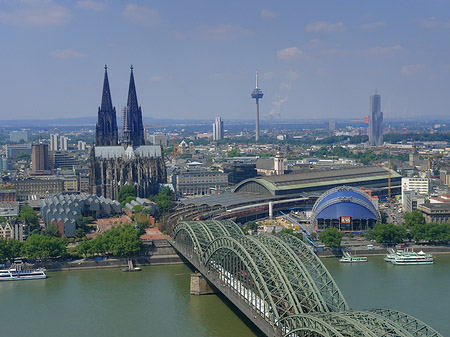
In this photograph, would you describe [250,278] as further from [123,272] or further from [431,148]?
[431,148]

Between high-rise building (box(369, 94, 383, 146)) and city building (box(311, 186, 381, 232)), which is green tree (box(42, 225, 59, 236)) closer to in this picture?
city building (box(311, 186, 381, 232))

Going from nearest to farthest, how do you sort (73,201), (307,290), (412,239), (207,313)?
(307,290) < (207,313) < (412,239) < (73,201)

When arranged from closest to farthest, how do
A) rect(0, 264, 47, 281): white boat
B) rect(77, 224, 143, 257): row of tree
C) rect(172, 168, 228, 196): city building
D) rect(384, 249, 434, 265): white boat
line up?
rect(0, 264, 47, 281): white boat
rect(384, 249, 434, 265): white boat
rect(77, 224, 143, 257): row of tree
rect(172, 168, 228, 196): city building

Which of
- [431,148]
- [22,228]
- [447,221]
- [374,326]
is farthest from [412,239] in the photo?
[431,148]

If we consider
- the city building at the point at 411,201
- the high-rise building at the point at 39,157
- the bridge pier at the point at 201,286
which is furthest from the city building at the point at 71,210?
the high-rise building at the point at 39,157

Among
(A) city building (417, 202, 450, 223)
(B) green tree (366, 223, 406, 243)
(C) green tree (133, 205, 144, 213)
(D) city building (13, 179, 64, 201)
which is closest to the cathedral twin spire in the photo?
(D) city building (13, 179, 64, 201)

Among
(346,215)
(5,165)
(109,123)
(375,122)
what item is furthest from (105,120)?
(375,122)
